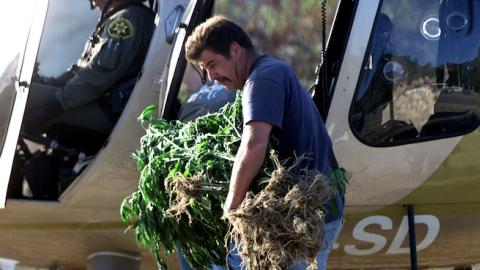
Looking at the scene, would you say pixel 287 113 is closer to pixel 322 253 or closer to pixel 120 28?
pixel 322 253

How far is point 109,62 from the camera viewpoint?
17.0 ft

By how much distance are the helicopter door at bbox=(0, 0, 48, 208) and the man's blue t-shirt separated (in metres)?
1.96

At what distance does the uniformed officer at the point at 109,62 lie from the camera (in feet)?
17.1

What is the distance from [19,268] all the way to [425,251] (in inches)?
97.5

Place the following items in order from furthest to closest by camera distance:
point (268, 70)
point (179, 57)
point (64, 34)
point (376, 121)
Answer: point (64, 34) → point (376, 121) → point (179, 57) → point (268, 70)

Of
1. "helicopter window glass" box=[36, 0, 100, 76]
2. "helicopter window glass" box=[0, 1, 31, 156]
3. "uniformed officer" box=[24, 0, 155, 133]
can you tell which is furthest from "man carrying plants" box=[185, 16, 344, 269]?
"helicopter window glass" box=[36, 0, 100, 76]

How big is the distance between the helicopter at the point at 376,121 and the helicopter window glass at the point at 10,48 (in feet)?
0.10

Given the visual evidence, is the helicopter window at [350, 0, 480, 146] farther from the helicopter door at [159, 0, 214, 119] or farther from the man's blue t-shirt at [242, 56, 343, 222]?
the man's blue t-shirt at [242, 56, 343, 222]

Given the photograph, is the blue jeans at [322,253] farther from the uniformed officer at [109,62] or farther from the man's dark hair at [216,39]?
the uniformed officer at [109,62]

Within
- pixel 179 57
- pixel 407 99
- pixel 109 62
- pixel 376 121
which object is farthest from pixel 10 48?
pixel 407 99

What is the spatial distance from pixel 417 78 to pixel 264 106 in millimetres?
1809

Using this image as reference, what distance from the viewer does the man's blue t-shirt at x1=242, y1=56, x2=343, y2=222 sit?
333 centimetres

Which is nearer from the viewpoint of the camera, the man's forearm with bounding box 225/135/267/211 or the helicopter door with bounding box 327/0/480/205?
the man's forearm with bounding box 225/135/267/211

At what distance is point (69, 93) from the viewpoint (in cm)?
527
